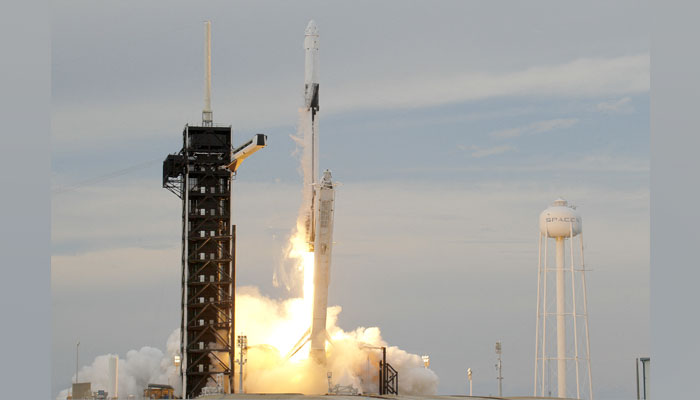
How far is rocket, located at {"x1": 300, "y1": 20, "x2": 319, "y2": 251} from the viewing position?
243 feet

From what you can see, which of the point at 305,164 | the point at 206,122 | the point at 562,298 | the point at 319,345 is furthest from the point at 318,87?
the point at 562,298

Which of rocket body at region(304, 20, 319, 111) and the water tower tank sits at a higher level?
rocket body at region(304, 20, 319, 111)

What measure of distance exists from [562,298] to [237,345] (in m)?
21.2

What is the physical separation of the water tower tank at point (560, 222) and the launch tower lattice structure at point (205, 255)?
20676 mm

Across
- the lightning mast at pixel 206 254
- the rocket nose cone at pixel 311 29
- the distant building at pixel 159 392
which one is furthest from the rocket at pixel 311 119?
the distant building at pixel 159 392

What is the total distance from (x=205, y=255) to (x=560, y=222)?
75.5ft

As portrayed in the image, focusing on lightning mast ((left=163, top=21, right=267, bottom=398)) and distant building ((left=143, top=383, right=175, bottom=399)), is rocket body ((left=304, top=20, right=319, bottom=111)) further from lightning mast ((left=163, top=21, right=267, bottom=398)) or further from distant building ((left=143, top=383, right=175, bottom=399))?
distant building ((left=143, top=383, right=175, bottom=399))

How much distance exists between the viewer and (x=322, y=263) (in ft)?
234

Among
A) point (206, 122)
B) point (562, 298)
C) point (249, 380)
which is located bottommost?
point (249, 380)

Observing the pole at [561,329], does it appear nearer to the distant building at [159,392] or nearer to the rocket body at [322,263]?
the rocket body at [322,263]

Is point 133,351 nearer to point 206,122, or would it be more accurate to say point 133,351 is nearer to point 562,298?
point 206,122

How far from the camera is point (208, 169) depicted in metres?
77.0

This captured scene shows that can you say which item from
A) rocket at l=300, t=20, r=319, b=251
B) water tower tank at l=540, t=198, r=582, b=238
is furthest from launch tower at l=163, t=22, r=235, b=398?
water tower tank at l=540, t=198, r=582, b=238

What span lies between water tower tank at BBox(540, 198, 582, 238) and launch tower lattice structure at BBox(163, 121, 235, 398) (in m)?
20.7
